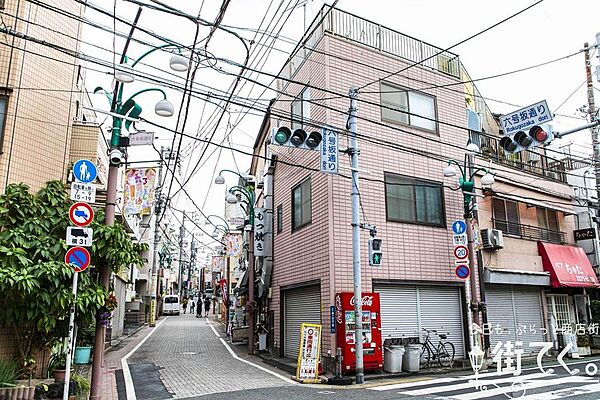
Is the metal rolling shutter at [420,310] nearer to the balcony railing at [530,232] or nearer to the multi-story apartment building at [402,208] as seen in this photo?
the multi-story apartment building at [402,208]

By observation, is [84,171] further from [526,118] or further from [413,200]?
[413,200]

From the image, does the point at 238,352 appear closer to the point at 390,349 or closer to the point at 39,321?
the point at 390,349

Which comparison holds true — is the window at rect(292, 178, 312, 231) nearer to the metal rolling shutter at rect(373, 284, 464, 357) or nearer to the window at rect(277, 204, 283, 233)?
the window at rect(277, 204, 283, 233)

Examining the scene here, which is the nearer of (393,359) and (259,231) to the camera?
(393,359)

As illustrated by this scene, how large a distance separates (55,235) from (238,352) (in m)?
11.2

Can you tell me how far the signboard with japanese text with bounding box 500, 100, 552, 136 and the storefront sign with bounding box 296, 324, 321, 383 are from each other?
23.9ft

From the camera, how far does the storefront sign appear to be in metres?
12.0

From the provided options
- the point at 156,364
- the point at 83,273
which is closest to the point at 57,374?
the point at 83,273

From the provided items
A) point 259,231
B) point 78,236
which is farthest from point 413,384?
point 259,231

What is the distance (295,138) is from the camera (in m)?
11.5

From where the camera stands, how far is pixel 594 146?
19812mm

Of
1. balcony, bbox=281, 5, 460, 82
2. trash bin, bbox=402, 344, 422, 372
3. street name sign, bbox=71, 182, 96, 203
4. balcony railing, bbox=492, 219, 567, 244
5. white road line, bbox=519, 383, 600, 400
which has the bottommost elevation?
white road line, bbox=519, 383, 600, 400

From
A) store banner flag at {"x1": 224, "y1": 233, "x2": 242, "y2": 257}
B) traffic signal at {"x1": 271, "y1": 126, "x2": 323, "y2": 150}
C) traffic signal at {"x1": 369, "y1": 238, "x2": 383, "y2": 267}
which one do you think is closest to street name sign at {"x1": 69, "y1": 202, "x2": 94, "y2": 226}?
traffic signal at {"x1": 271, "y1": 126, "x2": 323, "y2": 150}

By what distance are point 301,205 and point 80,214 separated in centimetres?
929
